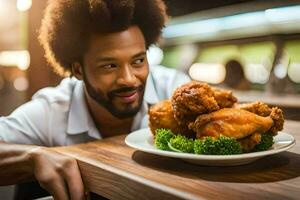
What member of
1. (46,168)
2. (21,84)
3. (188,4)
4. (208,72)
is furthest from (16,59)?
(208,72)

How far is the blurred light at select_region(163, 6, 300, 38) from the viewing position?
11.1 ft

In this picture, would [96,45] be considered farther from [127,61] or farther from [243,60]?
[243,60]

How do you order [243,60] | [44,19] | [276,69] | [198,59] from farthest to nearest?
[198,59] → [243,60] → [276,69] → [44,19]

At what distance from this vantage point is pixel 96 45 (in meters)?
1.62

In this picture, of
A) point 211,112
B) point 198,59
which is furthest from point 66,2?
point 198,59

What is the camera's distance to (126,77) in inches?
59.9

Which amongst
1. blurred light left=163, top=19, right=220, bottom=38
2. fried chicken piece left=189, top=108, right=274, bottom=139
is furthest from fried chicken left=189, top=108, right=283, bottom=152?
blurred light left=163, top=19, right=220, bottom=38

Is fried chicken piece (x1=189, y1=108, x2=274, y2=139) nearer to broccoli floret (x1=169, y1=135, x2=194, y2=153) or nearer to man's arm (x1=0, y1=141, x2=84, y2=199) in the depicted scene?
broccoli floret (x1=169, y1=135, x2=194, y2=153)

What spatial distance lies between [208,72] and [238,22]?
85cm

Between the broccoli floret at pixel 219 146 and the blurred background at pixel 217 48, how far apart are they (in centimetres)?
108

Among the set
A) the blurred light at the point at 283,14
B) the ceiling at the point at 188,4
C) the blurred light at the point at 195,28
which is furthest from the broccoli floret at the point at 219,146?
the blurred light at the point at 195,28

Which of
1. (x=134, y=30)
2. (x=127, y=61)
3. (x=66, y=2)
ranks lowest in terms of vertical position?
(x=127, y=61)

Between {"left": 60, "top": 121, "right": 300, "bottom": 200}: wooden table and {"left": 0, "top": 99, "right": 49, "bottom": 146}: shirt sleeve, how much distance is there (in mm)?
624

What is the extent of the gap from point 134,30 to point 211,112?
0.77m
